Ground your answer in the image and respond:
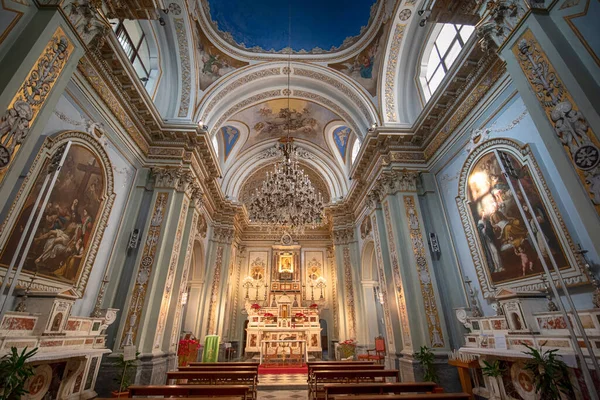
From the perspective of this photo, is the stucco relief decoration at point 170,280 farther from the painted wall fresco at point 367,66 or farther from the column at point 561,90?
the column at point 561,90

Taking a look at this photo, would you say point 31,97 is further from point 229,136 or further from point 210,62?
point 229,136

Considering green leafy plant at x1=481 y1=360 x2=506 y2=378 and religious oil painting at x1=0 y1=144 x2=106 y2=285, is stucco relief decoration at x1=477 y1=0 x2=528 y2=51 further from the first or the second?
religious oil painting at x1=0 y1=144 x2=106 y2=285

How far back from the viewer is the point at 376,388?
430 cm

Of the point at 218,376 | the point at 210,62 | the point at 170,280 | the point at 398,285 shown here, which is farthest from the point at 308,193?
the point at 210,62

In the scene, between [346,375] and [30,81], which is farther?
[346,375]

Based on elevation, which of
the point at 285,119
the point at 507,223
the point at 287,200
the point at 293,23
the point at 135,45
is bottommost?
the point at 507,223

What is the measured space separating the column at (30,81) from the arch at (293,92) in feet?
20.0

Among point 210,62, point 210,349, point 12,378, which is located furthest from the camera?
point 210,349

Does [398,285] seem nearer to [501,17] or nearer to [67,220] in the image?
[501,17]

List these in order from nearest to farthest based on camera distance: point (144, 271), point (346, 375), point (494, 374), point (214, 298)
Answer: point (494, 374) < point (346, 375) < point (144, 271) < point (214, 298)

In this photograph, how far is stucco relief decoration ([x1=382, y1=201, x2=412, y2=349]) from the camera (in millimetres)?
7492

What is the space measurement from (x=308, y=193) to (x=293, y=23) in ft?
21.8

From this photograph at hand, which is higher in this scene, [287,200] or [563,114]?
[287,200]

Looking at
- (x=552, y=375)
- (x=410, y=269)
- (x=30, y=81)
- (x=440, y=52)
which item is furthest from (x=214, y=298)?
(x=440, y=52)
